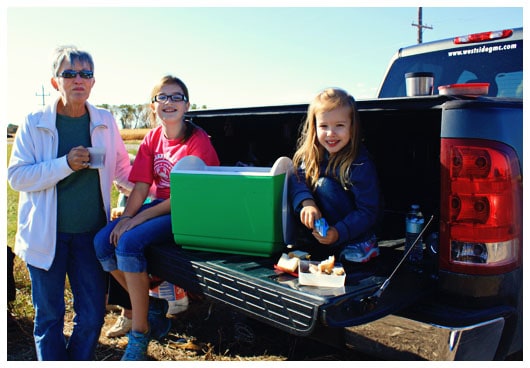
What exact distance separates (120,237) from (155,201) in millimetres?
380

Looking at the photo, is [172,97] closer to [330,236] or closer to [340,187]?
[340,187]

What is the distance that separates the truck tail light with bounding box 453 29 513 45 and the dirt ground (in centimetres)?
252

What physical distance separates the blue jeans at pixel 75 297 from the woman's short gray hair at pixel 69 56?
0.90 metres

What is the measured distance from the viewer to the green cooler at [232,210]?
8.09 feet

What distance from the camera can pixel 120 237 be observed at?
2.71 m

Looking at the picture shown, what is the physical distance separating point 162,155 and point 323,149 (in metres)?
0.96

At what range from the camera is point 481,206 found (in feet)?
6.88

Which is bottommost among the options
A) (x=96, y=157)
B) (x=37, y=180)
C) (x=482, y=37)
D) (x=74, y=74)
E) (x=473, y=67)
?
(x=37, y=180)

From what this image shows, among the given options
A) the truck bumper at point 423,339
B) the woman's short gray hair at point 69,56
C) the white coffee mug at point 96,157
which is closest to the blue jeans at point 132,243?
the white coffee mug at point 96,157

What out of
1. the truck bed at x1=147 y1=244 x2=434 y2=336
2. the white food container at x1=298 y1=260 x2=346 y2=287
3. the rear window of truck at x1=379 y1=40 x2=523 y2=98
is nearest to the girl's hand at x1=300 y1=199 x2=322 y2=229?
the truck bed at x1=147 y1=244 x2=434 y2=336

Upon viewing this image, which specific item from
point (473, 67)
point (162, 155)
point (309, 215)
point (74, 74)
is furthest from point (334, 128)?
→ point (473, 67)

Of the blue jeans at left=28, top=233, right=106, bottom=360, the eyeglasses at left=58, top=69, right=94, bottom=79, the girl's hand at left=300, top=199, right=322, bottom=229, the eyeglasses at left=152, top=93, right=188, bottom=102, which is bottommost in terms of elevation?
the blue jeans at left=28, top=233, right=106, bottom=360

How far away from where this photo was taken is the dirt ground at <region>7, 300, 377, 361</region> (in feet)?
10.4

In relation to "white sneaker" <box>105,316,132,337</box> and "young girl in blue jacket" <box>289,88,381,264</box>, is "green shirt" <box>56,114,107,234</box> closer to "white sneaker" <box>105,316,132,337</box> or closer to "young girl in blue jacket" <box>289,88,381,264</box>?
"white sneaker" <box>105,316,132,337</box>
